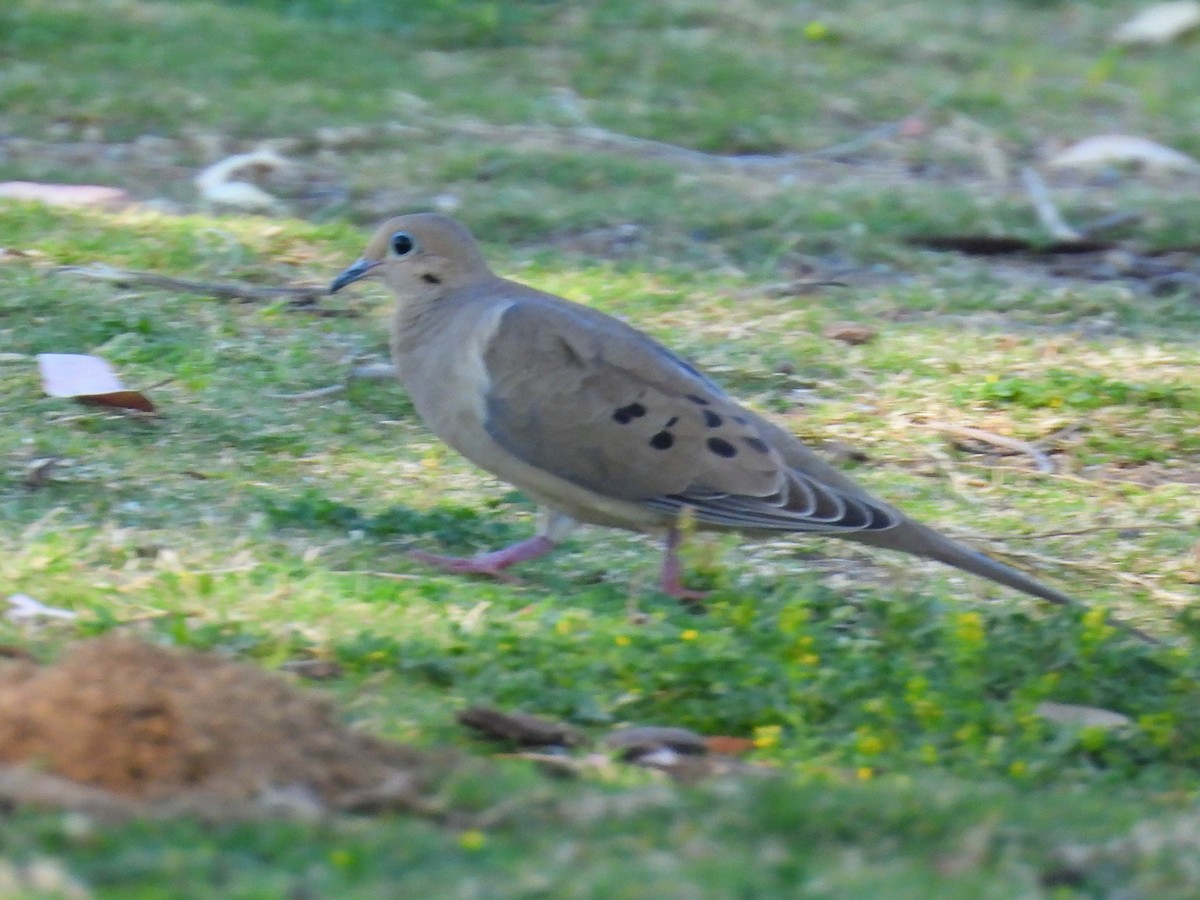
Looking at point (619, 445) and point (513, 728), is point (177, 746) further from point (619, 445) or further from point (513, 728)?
point (619, 445)

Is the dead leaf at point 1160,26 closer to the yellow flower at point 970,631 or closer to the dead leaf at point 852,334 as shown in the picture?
the dead leaf at point 852,334

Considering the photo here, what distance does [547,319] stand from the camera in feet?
13.9

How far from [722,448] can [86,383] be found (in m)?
1.86

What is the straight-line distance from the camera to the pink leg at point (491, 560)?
4.09m

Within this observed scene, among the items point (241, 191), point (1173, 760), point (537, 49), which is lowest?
point (1173, 760)

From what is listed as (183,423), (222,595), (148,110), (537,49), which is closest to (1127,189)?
(537,49)

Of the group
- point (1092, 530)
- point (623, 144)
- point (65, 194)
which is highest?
point (623, 144)

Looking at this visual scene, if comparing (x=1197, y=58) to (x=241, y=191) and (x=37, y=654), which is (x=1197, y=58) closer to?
(x=241, y=191)

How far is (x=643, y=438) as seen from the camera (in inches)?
161

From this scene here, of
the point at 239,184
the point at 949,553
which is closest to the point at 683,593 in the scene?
the point at 949,553

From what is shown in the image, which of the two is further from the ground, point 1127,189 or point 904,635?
point 1127,189

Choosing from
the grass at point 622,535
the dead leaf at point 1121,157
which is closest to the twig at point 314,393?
the grass at point 622,535

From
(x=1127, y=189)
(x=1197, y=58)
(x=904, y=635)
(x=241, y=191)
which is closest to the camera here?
(x=904, y=635)

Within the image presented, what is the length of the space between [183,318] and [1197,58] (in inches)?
297
